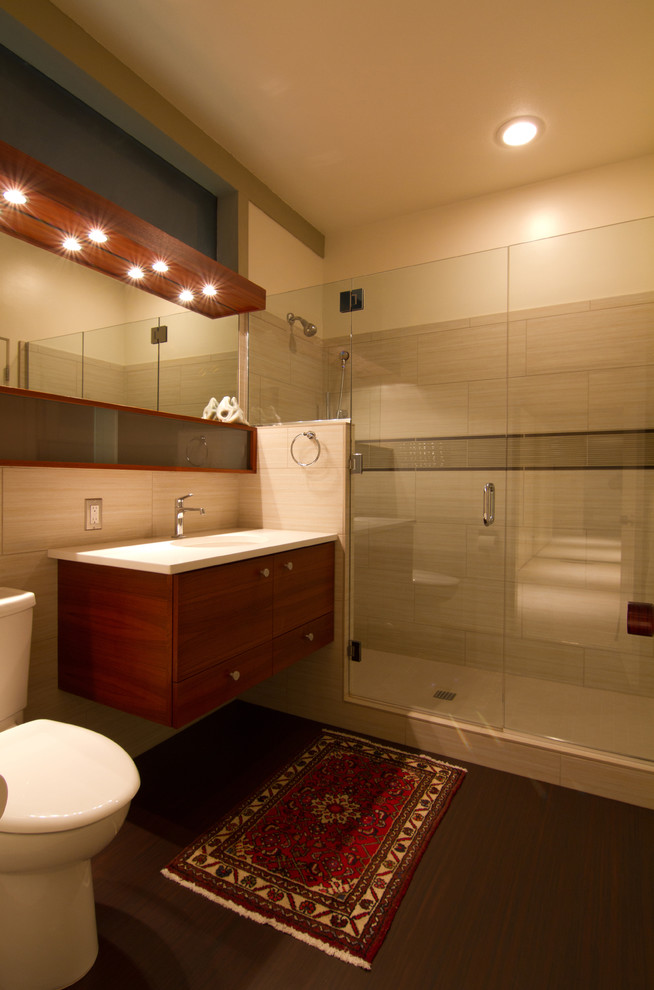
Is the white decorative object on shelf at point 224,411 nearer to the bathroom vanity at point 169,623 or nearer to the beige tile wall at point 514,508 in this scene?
the beige tile wall at point 514,508

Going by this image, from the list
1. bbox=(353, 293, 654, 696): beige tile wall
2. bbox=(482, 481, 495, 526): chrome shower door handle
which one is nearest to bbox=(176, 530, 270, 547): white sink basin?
bbox=(353, 293, 654, 696): beige tile wall

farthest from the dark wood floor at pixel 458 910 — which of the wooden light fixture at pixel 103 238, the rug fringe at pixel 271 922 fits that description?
the wooden light fixture at pixel 103 238

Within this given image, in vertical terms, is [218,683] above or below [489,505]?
below

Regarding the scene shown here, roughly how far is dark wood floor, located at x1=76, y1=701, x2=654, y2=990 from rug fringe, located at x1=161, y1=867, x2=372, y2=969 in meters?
0.01

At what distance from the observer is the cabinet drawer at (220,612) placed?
1.54m

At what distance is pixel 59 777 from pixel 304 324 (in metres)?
2.07

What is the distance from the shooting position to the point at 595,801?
1.84 m

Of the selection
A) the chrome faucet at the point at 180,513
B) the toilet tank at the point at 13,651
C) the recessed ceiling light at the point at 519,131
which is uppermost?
the recessed ceiling light at the point at 519,131

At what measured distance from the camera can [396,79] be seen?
7.12 feet

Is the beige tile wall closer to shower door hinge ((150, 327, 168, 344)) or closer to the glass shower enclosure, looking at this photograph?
the glass shower enclosure

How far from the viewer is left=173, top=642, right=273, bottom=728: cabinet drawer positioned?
5.04ft

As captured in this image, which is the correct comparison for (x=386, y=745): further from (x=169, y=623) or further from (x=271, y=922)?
(x=169, y=623)

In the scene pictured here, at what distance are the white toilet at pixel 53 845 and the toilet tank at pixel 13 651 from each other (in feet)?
0.53

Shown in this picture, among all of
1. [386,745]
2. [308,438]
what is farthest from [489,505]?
[386,745]
